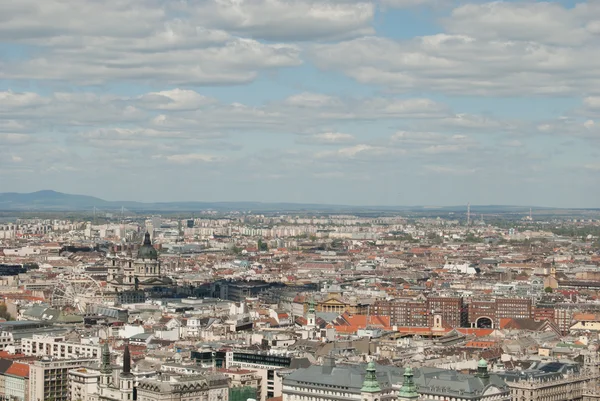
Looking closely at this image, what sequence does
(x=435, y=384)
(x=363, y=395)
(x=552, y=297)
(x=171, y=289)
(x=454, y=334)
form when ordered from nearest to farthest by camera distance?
(x=363, y=395), (x=435, y=384), (x=454, y=334), (x=552, y=297), (x=171, y=289)

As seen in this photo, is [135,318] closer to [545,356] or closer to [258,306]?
[258,306]

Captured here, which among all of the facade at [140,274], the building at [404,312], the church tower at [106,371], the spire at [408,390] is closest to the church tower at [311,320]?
the building at [404,312]

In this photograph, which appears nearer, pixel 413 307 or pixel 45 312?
pixel 45 312

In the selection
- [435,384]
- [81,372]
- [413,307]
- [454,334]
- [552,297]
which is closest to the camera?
[435,384]

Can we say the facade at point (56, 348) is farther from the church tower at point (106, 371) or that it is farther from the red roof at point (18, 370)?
the church tower at point (106, 371)

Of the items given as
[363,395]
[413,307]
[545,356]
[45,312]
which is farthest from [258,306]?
[363,395]

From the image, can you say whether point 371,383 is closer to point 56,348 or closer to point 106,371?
point 106,371

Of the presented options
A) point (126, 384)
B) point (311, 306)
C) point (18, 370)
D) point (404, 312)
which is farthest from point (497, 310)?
point (126, 384)
